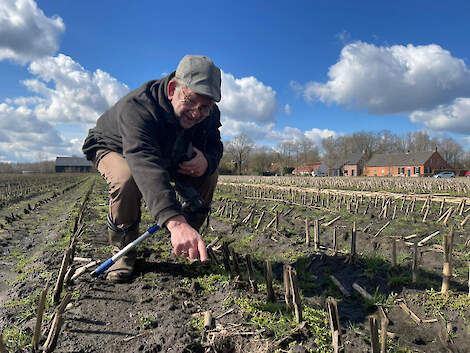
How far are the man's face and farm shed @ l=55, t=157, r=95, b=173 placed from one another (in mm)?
103703

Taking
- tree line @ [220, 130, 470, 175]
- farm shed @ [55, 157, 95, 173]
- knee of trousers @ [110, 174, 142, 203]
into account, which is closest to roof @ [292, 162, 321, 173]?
tree line @ [220, 130, 470, 175]

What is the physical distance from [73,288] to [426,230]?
22.6 feet

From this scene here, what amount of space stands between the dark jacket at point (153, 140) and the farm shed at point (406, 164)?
62126 millimetres

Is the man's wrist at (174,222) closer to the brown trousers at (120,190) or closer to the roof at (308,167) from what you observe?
the brown trousers at (120,190)

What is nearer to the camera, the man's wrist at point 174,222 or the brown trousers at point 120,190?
the man's wrist at point 174,222

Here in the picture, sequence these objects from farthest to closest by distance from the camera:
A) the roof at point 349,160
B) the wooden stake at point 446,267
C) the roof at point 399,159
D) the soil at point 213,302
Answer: the roof at point 349,160 → the roof at point 399,159 → the wooden stake at point 446,267 → the soil at point 213,302

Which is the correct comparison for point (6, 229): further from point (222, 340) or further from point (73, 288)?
point (222, 340)

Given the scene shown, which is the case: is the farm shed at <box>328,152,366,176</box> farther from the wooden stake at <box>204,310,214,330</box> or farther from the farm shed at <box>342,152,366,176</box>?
the wooden stake at <box>204,310,214,330</box>

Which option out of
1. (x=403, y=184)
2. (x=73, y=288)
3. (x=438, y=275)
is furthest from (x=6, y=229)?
(x=403, y=184)

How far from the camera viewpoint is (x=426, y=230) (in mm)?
6742

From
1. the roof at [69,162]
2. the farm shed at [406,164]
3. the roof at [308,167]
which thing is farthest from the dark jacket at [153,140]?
the roof at [69,162]

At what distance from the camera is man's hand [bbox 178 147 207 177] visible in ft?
11.0

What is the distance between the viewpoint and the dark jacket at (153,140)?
2195 mm

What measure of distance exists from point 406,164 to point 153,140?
68233mm
